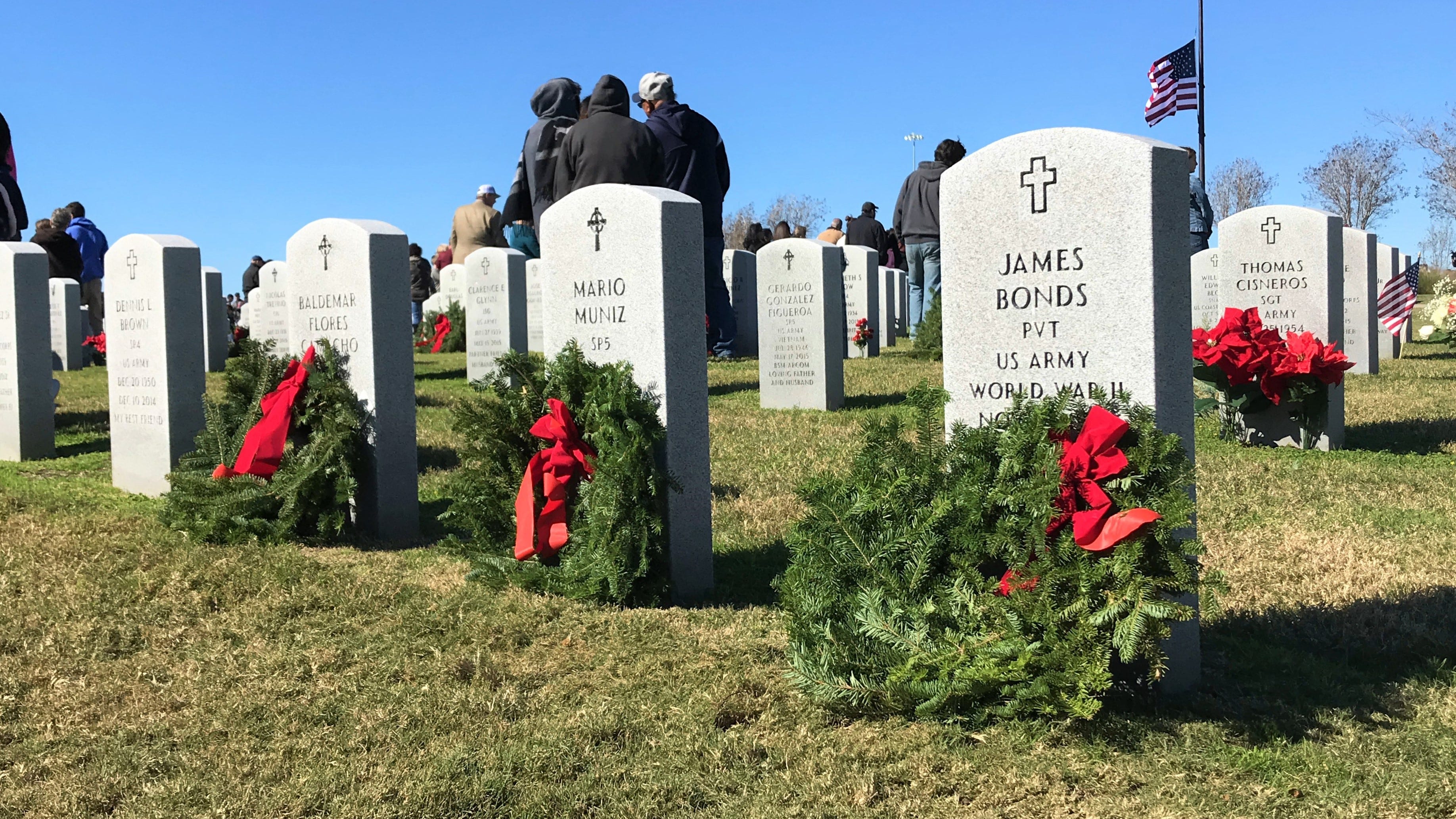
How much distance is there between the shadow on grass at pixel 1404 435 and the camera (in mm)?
8195

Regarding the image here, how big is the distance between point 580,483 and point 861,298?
11.6 meters

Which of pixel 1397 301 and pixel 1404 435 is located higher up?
pixel 1397 301

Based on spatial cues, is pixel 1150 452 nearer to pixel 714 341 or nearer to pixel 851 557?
pixel 851 557

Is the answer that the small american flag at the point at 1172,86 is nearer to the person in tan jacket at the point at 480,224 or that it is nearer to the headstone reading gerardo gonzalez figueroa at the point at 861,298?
the headstone reading gerardo gonzalez figueroa at the point at 861,298

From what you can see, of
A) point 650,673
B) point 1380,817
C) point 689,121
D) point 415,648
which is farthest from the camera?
point 689,121

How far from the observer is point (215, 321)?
15.8 meters

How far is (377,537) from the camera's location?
245 inches

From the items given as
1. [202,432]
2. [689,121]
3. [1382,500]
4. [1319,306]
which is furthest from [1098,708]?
[689,121]

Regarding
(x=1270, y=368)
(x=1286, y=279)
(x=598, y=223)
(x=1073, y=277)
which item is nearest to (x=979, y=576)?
(x=1073, y=277)

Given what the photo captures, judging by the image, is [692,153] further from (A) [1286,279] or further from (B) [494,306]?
(A) [1286,279]

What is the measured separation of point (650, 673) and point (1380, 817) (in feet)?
7.29

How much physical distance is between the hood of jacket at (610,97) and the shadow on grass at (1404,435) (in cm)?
599

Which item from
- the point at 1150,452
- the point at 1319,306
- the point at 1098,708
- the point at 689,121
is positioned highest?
the point at 689,121

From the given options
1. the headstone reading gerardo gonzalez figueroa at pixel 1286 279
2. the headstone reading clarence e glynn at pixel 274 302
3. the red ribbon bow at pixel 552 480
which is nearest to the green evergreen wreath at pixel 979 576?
the red ribbon bow at pixel 552 480
